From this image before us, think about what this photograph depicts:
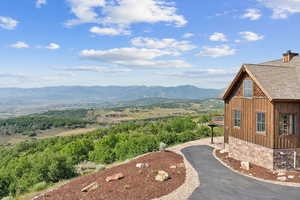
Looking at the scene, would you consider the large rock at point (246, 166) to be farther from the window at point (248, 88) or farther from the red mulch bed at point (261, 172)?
the window at point (248, 88)

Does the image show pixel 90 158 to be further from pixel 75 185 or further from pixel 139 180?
pixel 139 180

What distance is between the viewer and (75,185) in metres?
15.3

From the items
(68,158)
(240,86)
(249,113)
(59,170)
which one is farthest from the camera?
(68,158)

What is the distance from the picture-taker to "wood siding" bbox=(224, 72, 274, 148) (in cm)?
1659

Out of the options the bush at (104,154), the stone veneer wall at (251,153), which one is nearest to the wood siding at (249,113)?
the stone veneer wall at (251,153)

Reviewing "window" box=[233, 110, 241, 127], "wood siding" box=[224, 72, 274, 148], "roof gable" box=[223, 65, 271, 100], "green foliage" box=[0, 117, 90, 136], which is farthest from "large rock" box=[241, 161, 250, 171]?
"green foliage" box=[0, 117, 90, 136]

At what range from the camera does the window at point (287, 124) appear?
16547 millimetres

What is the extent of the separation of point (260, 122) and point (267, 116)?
947 mm

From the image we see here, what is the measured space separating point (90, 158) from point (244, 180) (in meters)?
23.5

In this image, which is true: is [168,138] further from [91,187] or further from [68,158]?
[91,187]

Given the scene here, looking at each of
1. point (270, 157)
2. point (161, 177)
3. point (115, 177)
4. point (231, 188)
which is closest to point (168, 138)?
point (270, 157)

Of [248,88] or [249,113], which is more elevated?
[248,88]

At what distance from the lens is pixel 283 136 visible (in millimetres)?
16391

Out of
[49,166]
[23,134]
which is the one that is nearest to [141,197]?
[49,166]
